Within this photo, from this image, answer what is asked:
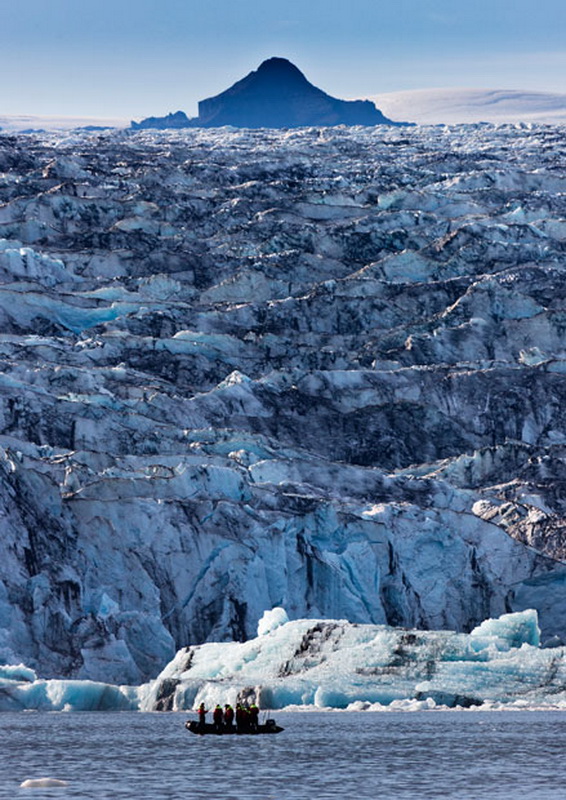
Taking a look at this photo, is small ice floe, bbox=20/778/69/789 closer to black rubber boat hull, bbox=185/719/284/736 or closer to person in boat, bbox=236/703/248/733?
black rubber boat hull, bbox=185/719/284/736

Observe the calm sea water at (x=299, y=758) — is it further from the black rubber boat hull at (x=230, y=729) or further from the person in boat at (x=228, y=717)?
the person in boat at (x=228, y=717)

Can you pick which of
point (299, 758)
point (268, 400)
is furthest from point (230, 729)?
point (268, 400)

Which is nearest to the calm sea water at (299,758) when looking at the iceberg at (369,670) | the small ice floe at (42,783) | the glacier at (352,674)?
the small ice floe at (42,783)

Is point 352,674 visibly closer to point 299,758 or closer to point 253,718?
point 253,718

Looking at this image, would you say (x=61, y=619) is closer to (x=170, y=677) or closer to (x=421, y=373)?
(x=170, y=677)

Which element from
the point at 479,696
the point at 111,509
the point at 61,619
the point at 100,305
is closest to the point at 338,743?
the point at 479,696

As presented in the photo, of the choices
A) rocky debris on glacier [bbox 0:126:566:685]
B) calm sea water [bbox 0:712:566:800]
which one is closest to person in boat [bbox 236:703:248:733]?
calm sea water [bbox 0:712:566:800]
